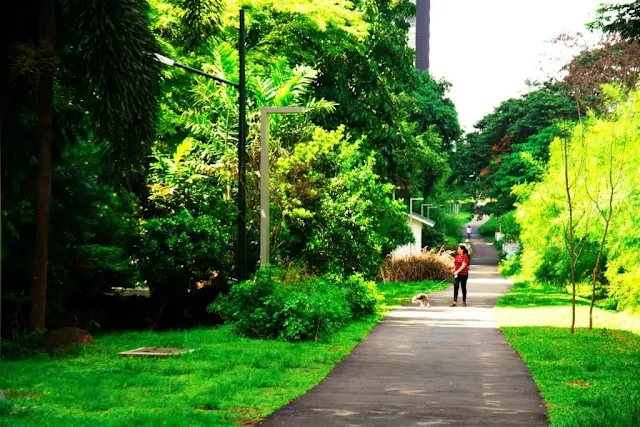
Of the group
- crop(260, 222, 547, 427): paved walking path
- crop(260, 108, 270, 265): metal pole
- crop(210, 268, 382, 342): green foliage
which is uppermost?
crop(260, 108, 270, 265): metal pole

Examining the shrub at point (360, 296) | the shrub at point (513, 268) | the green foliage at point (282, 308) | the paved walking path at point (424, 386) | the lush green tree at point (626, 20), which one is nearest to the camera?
the paved walking path at point (424, 386)

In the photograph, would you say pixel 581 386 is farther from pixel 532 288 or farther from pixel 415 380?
pixel 532 288

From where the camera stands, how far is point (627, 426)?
30.4 feet

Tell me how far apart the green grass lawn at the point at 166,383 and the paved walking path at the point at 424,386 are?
40 centimetres

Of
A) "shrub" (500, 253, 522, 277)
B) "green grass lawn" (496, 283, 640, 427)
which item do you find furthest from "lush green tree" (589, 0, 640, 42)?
"shrub" (500, 253, 522, 277)

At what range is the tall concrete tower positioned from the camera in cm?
12638

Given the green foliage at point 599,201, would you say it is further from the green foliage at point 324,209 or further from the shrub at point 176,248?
the shrub at point 176,248

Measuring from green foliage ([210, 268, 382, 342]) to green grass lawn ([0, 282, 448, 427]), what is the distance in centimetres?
55

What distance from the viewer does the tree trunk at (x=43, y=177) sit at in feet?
53.5

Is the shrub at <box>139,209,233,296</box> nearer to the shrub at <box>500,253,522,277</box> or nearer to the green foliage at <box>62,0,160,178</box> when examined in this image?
the green foliage at <box>62,0,160,178</box>

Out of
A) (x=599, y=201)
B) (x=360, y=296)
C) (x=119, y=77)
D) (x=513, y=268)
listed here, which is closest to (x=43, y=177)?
(x=119, y=77)

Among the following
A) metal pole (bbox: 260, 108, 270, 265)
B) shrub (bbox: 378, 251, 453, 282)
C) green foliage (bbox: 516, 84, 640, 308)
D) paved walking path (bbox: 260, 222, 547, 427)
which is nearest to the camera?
paved walking path (bbox: 260, 222, 547, 427)

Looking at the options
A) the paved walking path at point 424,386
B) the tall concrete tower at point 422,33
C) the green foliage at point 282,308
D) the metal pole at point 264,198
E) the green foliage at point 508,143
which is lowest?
the paved walking path at point 424,386

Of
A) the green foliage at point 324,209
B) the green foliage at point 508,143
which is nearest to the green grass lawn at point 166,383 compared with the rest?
Answer: the green foliage at point 324,209
